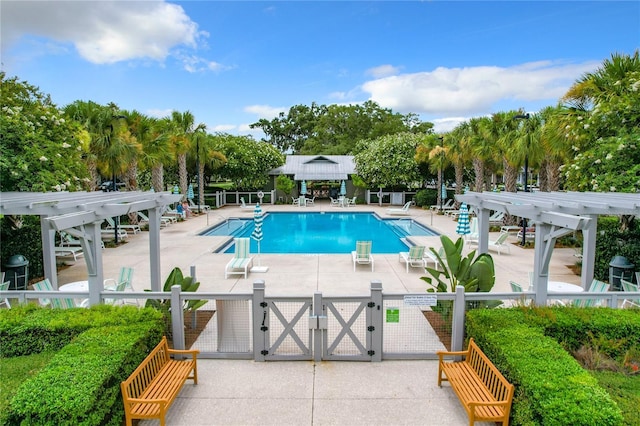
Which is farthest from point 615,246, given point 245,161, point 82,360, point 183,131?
point 245,161

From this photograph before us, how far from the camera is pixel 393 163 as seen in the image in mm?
29875

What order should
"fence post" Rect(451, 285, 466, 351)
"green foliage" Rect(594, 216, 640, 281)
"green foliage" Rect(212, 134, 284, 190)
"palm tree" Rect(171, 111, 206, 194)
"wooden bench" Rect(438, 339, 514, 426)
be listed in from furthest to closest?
"green foliage" Rect(212, 134, 284, 190) < "palm tree" Rect(171, 111, 206, 194) < "green foliage" Rect(594, 216, 640, 281) < "fence post" Rect(451, 285, 466, 351) < "wooden bench" Rect(438, 339, 514, 426)

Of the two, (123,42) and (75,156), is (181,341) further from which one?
(123,42)

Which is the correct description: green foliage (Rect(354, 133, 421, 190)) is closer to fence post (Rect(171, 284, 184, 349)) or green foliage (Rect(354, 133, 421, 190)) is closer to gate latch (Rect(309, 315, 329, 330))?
gate latch (Rect(309, 315, 329, 330))

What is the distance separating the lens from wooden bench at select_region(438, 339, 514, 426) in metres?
4.21

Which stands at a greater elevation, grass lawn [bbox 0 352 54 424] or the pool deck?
grass lawn [bbox 0 352 54 424]

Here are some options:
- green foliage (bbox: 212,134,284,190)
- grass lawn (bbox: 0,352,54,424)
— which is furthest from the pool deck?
green foliage (bbox: 212,134,284,190)

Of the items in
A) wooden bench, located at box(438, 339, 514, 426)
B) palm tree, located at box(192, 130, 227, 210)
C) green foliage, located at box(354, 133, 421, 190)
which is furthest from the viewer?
green foliage, located at box(354, 133, 421, 190)

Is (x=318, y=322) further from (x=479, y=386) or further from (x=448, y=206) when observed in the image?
(x=448, y=206)

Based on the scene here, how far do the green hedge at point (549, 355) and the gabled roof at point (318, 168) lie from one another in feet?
92.5

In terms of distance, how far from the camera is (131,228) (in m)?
18.3

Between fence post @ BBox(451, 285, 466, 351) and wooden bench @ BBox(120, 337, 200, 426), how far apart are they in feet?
12.4

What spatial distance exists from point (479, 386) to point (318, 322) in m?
2.28

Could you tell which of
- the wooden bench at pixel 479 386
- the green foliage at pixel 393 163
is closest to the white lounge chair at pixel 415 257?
the wooden bench at pixel 479 386
